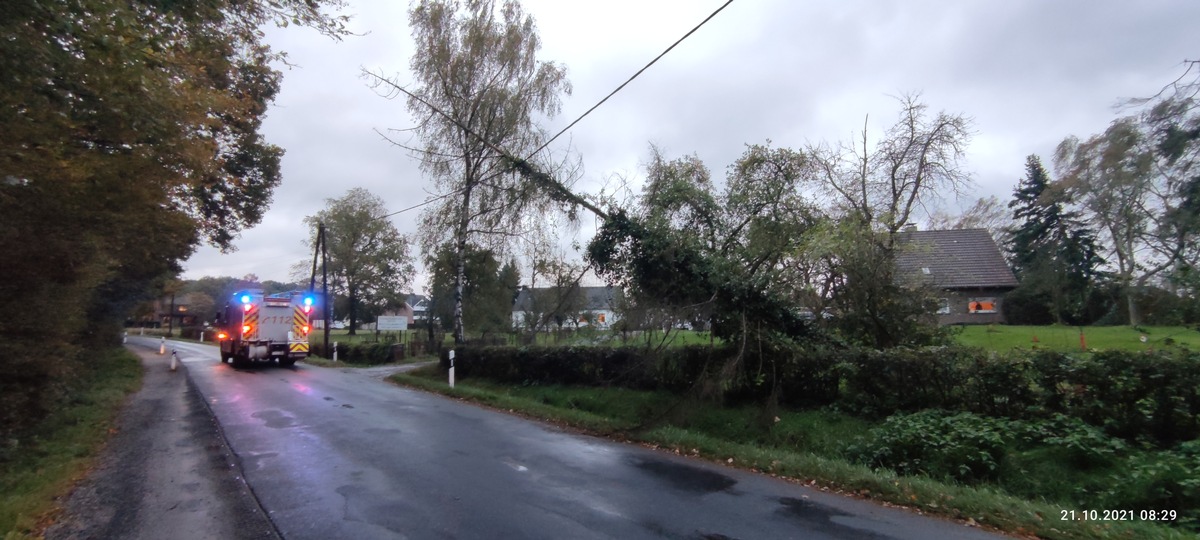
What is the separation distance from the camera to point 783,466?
8945 millimetres

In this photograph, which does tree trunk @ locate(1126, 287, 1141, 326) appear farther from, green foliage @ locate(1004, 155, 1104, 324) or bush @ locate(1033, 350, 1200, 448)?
bush @ locate(1033, 350, 1200, 448)

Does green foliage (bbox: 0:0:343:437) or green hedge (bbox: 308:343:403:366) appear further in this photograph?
green hedge (bbox: 308:343:403:366)

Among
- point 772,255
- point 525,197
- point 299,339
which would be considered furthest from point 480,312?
point 772,255

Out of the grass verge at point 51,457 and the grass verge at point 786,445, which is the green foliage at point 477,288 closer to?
the grass verge at point 786,445

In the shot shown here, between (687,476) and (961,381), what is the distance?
4.83 metres

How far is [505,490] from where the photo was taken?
24.7ft

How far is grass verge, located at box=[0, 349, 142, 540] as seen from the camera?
6.55 metres

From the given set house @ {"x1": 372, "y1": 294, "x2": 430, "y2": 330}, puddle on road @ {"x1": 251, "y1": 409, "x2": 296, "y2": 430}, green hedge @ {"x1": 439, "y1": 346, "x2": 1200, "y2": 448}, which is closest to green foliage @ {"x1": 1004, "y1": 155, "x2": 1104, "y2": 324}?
green hedge @ {"x1": 439, "y1": 346, "x2": 1200, "y2": 448}

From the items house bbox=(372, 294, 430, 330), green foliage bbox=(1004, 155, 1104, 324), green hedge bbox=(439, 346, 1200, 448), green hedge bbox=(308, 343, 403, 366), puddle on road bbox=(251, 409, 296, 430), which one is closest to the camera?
green hedge bbox=(439, 346, 1200, 448)

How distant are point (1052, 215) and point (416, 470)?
3672 centimetres

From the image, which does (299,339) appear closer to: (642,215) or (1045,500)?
(642,215)

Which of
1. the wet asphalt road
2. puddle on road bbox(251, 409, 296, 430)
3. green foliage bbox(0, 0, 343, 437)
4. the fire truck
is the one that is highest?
green foliage bbox(0, 0, 343, 437)

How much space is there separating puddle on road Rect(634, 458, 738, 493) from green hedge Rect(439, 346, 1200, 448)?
3181 mm

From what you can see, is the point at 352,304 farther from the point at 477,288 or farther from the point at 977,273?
the point at 977,273
